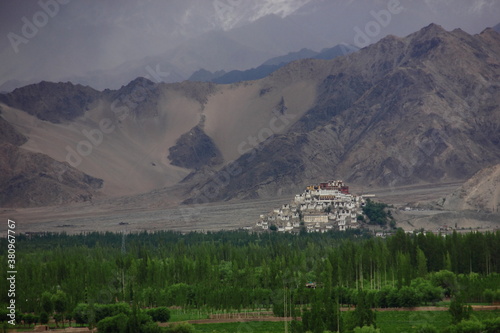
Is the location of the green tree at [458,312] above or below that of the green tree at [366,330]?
above

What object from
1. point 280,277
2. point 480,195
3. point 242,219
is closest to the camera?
point 280,277

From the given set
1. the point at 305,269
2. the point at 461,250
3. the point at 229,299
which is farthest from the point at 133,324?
the point at 461,250

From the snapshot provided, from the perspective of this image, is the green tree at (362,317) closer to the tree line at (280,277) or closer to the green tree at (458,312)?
the tree line at (280,277)

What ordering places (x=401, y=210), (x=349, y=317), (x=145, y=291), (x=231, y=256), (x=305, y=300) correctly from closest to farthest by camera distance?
(x=349, y=317) → (x=305, y=300) → (x=145, y=291) → (x=231, y=256) → (x=401, y=210)

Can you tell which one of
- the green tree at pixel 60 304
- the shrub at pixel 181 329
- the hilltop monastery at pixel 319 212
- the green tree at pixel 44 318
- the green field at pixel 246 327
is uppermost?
the hilltop monastery at pixel 319 212

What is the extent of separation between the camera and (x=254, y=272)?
95.2m

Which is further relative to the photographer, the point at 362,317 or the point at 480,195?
the point at 480,195

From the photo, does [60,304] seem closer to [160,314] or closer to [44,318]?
[44,318]

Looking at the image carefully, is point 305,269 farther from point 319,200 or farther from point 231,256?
point 319,200

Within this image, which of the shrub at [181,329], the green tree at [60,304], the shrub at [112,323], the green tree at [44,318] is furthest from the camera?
the green tree at [60,304]

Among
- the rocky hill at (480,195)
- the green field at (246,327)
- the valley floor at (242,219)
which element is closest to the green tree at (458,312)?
the green field at (246,327)

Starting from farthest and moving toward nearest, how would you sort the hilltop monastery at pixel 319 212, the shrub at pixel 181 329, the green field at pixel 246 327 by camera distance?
1. the hilltop monastery at pixel 319 212
2. the green field at pixel 246 327
3. the shrub at pixel 181 329

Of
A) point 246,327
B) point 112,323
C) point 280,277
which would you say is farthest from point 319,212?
point 112,323

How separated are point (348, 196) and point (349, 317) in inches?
4174
